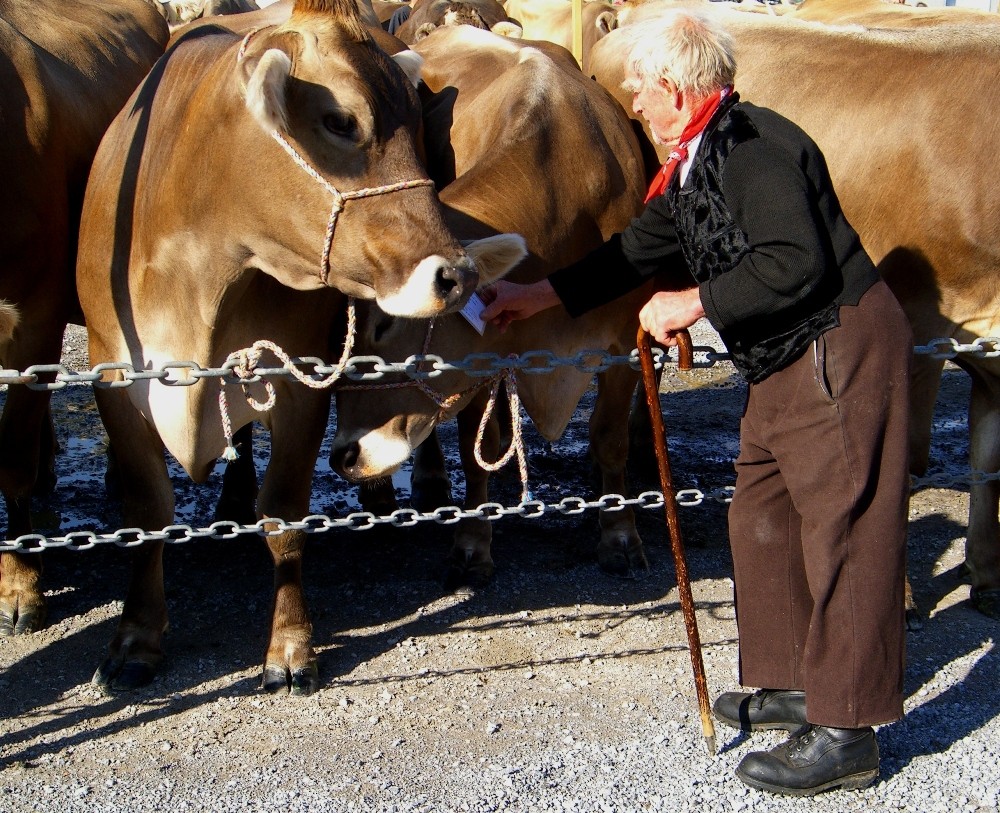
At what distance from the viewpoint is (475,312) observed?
3.80m

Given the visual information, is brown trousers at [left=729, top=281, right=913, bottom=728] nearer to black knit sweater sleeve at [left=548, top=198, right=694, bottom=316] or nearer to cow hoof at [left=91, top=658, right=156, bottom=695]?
black knit sweater sleeve at [left=548, top=198, right=694, bottom=316]

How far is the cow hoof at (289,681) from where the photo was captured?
3.95 metres

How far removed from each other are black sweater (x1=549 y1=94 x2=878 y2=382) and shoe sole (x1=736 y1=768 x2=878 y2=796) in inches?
45.2

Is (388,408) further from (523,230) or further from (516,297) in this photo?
(523,230)

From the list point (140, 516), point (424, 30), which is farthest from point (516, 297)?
point (424, 30)

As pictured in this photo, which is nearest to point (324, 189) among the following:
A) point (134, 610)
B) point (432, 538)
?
point (134, 610)

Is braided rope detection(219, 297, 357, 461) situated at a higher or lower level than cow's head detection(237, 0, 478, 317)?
lower

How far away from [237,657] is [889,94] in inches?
130

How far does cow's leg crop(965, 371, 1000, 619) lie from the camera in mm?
4660

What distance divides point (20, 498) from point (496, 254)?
7.47ft

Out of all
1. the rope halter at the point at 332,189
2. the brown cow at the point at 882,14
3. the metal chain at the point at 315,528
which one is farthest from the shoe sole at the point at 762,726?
the brown cow at the point at 882,14

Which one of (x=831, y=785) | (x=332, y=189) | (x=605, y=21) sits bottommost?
(x=831, y=785)

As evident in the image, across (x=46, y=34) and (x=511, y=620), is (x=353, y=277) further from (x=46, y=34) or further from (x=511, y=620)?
(x=46, y=34)

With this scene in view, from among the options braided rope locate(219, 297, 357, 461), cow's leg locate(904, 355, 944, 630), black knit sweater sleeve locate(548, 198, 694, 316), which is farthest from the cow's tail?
cow's leg locate(904, 355, 944, 630)
